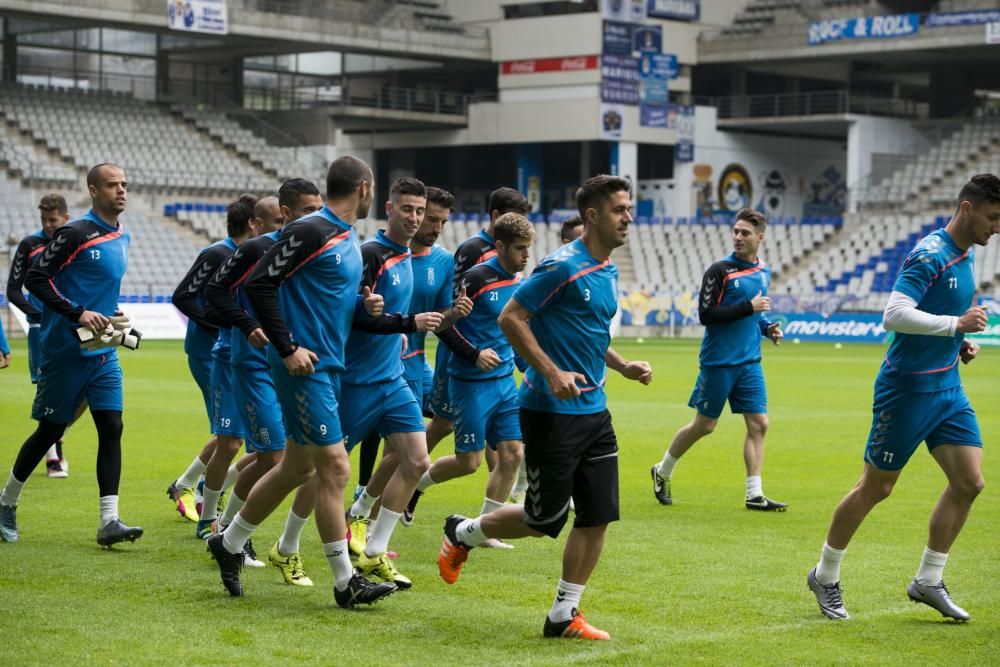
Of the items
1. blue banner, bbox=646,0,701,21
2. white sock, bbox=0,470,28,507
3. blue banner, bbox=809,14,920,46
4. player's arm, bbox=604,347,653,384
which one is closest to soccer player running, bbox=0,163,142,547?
white sock, bbox=0,470,28,507

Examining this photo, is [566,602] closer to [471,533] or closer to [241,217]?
[471,533]

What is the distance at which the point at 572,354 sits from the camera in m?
6.98

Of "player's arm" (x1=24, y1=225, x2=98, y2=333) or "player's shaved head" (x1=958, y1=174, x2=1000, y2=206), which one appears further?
"player's arm" (x1=24, y1=225, x2=98, y2=333)

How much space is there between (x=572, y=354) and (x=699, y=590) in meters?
1.90

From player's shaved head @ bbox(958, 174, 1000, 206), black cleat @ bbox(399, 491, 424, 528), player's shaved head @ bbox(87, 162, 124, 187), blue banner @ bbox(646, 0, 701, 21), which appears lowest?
black cleat @ bbox(399, 491, 424, 528)

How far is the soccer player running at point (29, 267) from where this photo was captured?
39.0 ft

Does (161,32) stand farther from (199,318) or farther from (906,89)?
(199,318)

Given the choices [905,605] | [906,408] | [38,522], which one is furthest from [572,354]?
[38,522]

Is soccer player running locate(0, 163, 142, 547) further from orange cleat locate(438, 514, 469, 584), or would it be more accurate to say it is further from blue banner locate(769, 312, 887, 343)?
blue banner locate(769, 312, 887, 343)

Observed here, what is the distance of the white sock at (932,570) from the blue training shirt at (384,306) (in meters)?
3.01

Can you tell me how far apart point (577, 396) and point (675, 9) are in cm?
5149

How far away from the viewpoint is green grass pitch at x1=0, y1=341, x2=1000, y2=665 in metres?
6.63

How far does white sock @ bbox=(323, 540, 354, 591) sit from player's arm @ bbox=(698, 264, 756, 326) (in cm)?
496

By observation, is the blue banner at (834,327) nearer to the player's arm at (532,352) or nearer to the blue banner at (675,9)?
the blue banner at (675,9)
